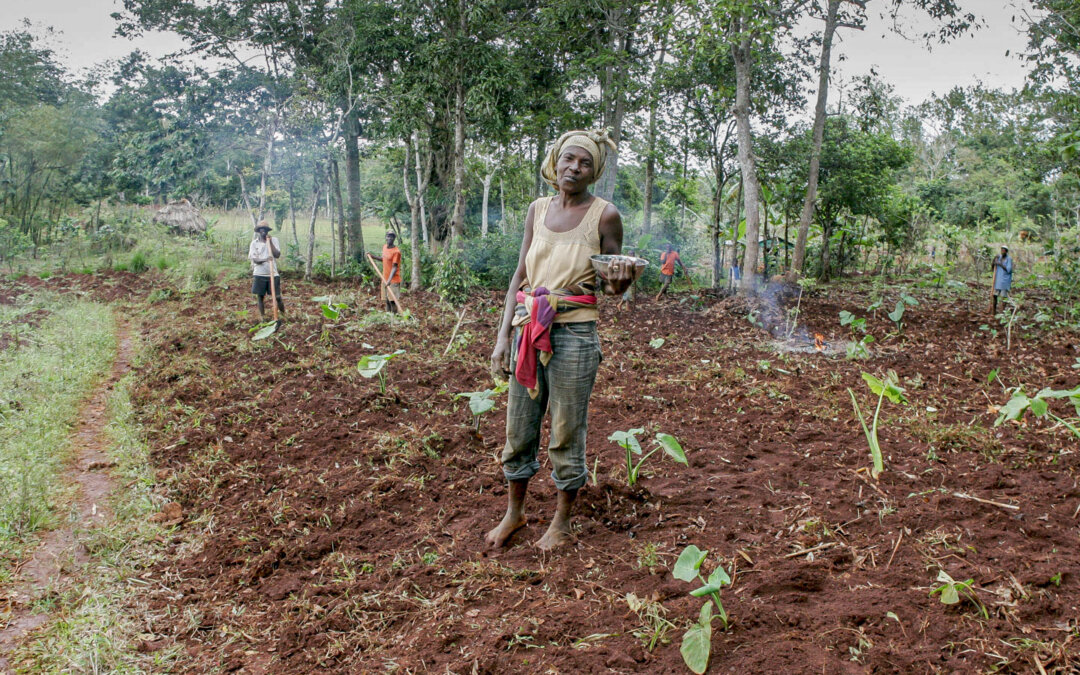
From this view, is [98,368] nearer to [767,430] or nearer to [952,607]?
[767,430]

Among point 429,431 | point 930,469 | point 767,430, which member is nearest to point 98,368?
point 429,431

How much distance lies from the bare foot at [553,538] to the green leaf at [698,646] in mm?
829

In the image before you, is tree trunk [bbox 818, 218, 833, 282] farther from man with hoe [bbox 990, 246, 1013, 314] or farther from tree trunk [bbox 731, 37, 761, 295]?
tree trunk [bbox 731, 37, 761, 295]

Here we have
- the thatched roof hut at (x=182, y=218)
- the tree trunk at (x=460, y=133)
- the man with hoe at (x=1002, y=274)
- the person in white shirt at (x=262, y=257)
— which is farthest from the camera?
the thatched roof hut at (x=182, y=218)

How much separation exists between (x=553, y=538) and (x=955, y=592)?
143 centimetres

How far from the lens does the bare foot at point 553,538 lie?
2.78 m

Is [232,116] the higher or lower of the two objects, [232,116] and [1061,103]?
the higher

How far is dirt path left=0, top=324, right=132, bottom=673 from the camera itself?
262 cm

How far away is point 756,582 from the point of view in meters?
2.38

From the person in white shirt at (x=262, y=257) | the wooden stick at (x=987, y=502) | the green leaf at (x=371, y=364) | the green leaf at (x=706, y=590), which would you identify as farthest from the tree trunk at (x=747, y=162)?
the green leaf at (x=706, y=590)

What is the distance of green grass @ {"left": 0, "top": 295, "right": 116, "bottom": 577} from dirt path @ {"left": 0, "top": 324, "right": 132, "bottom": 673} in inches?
3.3

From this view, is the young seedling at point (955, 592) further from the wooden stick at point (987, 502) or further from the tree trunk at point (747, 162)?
the tree trunk at point (747, 162)

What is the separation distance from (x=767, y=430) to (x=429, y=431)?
2148mm

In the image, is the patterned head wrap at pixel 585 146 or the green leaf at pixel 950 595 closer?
the green leaf at pixel 950 595
